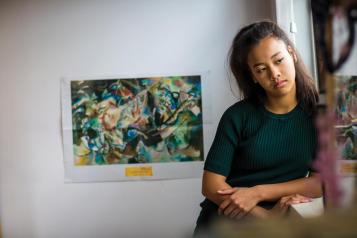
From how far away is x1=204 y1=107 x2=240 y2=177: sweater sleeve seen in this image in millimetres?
996

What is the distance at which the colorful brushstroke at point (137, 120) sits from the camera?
1.92 meters

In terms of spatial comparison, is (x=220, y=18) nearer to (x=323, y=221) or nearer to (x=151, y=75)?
(x=151, y=75)

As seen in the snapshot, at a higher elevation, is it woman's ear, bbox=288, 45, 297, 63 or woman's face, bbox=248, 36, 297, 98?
woman's ear, bbox=288, 45, 297, 63

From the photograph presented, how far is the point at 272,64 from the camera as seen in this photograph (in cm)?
86

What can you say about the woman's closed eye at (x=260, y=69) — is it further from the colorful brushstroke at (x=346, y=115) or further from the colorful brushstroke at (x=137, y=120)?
the colorful brushstroke at (x=137, y=120)

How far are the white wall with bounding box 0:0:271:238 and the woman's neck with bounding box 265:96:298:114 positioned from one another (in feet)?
2.96

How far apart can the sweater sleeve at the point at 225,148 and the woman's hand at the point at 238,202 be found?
0.20 feet

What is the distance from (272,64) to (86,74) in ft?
4.14

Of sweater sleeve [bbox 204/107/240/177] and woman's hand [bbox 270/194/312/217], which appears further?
sweater sleeve [bbox 204/107/240/177]

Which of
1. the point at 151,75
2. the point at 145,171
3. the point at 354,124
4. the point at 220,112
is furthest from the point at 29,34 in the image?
the point at 354,124

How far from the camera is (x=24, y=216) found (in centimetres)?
199

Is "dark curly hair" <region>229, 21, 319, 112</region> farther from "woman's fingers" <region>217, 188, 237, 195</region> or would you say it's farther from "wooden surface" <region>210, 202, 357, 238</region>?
"wooden surface" <region>210, 202, 357, 238</region>

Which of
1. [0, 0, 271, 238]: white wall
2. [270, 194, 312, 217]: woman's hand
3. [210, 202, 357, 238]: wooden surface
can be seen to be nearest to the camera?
[210, 202, 357, 238]: wooden surface

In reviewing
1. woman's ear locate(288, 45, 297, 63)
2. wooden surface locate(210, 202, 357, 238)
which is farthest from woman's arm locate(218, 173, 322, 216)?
wooden surface locate(210, 202, 357, 238)
